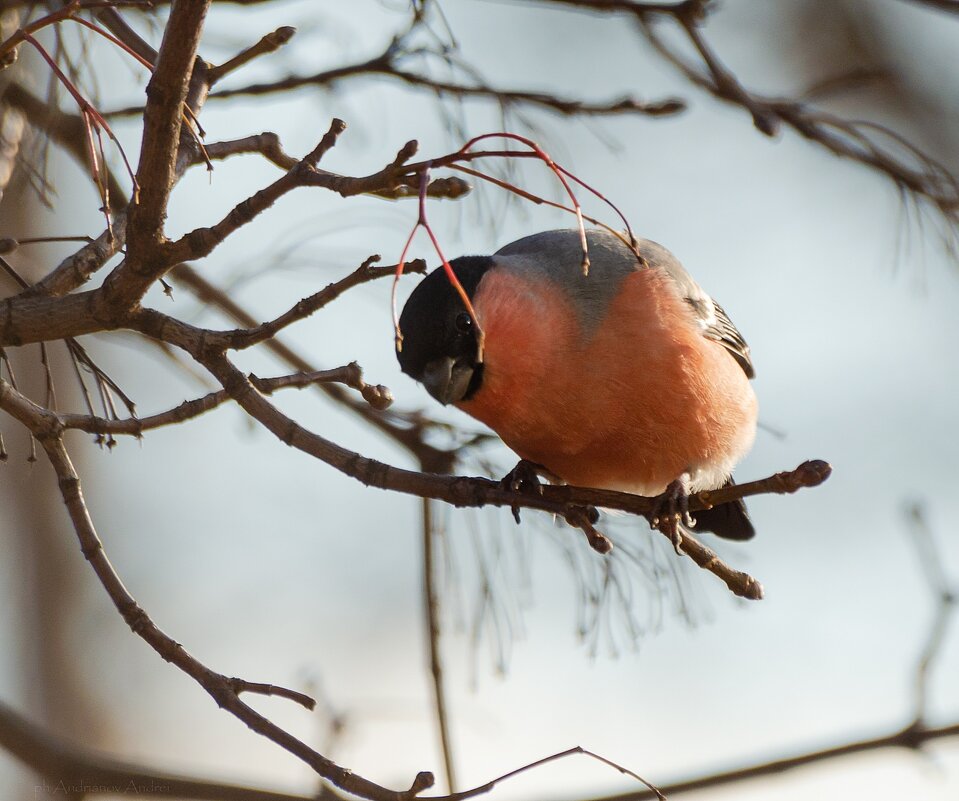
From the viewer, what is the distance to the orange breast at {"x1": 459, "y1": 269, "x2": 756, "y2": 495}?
13.3 ft

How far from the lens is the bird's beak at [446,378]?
12.8 ft

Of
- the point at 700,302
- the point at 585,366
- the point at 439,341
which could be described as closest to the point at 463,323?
the point at 439,341

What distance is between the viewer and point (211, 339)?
106 inches

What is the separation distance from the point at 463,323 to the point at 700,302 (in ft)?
4.34

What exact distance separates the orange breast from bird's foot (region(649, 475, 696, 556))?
188mm

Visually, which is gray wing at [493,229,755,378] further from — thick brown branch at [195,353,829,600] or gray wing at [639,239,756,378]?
thick brown branch at [195,353,829,600]

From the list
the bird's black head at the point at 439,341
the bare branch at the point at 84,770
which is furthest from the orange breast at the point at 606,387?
the bare branch at the point at 84,770

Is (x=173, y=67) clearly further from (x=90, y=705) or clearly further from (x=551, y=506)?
(x=90, y=705)

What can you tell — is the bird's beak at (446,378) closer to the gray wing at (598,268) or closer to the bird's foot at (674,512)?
the gray wing at (598,268)

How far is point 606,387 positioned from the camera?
161 inches

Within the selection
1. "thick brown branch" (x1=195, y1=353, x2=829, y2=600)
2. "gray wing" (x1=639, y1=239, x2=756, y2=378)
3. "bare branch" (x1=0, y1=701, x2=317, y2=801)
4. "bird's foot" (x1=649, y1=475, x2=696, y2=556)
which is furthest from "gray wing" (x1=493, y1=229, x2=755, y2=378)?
"bare branch" (x1=0, y1=701, x2=317, y2=801)

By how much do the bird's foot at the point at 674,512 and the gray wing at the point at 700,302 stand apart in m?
0.74

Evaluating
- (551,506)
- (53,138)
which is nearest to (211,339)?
(551,506)

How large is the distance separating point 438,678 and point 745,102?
2058mm
